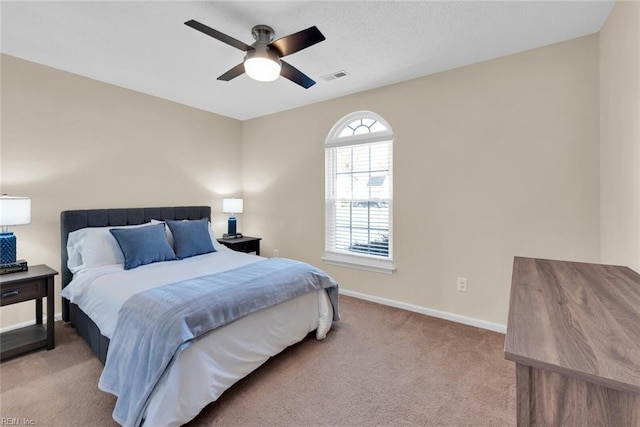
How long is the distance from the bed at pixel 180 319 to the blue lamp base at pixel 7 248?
1.30ft

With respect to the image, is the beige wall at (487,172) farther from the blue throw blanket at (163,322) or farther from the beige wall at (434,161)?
the blue throw blanket at (163,322)

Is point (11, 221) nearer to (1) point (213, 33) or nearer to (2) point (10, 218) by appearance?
(2) point (10, 218)

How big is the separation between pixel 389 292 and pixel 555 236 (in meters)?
1.67

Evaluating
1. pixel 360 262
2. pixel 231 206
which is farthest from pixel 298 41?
pixel 231 206

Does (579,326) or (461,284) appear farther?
(461,284)

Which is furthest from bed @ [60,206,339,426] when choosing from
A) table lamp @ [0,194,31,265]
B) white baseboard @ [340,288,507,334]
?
white baseboard @ [340,288,507,334]

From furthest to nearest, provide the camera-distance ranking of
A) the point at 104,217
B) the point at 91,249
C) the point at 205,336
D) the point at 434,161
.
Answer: the point at 104,217, the point at 434,161, the point at 91,249, the point at 205,336

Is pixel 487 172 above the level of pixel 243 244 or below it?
above

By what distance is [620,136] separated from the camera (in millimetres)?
1854

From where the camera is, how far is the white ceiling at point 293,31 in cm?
197

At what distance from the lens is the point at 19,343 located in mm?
2312

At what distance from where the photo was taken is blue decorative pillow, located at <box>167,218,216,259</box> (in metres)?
3.09

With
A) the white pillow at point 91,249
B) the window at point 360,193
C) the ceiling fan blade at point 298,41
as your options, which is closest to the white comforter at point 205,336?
the white pillow at point 91,249

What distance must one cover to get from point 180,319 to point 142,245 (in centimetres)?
150
